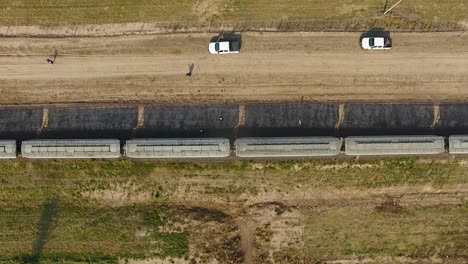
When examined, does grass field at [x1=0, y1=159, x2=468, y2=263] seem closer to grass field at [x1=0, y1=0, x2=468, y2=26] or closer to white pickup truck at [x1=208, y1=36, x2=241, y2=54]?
white pickup truck at [x1=208, y1=36, x2=241, y2=54]

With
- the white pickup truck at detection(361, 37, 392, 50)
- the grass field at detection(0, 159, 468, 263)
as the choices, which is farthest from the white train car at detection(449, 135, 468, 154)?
the white pickup truck at detection(361, 37, 392, 50)

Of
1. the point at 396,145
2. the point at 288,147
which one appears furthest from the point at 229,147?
the point at 396,145

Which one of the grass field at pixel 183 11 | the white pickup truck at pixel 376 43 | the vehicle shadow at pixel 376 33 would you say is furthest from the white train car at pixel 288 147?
the grass field at pixel 183 11

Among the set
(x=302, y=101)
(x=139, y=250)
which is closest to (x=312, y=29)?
(x=302, y=101)

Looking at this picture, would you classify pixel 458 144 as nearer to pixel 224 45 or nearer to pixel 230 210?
pixel 230 210

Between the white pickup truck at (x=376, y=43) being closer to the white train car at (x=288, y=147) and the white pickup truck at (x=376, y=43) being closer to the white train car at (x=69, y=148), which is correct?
the white train car at (x=288, y=147)

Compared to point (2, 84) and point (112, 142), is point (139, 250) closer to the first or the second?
point (112, 142)
